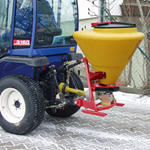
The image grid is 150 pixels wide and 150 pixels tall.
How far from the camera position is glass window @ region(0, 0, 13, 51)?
3.65 metres

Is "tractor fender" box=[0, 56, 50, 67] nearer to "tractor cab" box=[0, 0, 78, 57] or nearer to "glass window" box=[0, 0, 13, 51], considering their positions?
"tractor cab" box=[0, 0, 78, 57]

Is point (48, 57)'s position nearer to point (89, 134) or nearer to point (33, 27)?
point (33, 27)

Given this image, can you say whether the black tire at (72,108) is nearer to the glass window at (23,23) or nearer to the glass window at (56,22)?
the glass window at (56,22)

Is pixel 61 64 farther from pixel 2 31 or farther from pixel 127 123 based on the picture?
pixel 127 123

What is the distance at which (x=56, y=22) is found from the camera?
396cm

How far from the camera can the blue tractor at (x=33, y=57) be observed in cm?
352

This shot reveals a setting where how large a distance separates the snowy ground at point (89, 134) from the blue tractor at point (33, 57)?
26 centimetres

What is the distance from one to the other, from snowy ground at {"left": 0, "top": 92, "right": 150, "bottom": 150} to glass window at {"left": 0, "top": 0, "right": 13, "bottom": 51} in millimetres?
1352

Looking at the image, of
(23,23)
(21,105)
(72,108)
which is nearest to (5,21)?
(23,23)

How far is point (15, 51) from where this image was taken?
366 centimetres

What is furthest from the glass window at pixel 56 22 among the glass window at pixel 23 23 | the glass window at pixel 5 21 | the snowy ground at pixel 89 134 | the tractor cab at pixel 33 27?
the snowy ground at pixel 89 134

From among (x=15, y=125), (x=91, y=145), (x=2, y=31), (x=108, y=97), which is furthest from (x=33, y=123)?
(x=2, y=31)

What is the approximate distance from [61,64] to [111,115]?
1.38 metres

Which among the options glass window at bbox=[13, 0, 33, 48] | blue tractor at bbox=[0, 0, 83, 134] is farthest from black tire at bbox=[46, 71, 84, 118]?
glass window at bbox=[13, 0, 33, 48]
